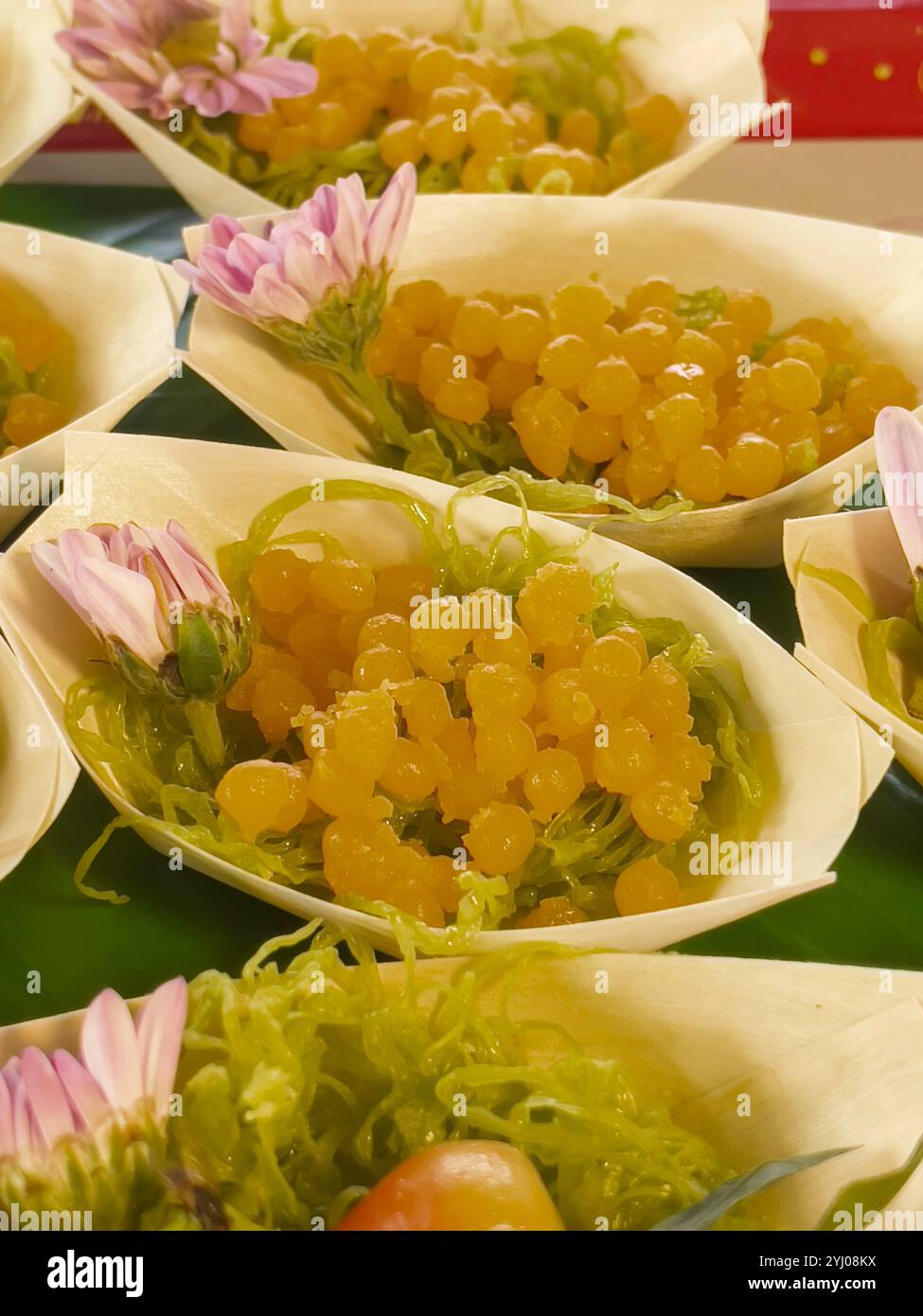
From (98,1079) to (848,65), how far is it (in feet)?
5.28

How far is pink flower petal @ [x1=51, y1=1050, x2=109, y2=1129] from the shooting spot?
23.9 inches

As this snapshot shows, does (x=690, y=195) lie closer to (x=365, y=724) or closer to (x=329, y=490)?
(x=329, y=490)

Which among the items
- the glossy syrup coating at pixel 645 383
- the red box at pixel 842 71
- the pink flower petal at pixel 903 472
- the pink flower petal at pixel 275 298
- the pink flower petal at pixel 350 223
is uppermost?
the red box at pixel 842 71

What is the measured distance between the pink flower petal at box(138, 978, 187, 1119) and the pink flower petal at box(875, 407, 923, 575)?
2.06 feet

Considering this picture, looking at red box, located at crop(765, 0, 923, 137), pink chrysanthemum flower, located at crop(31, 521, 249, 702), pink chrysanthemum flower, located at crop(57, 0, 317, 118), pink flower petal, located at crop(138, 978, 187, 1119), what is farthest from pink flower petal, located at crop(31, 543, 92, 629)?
red box, located at crop(765, 0, 923, 137)

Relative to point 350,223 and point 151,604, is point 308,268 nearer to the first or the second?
point 350,223

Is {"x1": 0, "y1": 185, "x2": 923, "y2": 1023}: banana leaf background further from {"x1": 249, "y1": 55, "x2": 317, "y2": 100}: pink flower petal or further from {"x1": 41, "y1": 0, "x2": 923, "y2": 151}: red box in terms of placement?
{"x1": 41, "y1": 0, "x2": 923, "y2": 151}: red box

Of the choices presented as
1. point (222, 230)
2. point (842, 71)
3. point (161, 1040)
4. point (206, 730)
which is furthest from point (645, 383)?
point (842, 71)

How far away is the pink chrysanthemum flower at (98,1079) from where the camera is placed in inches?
23.6

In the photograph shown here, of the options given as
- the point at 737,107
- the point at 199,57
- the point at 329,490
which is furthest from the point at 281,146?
the point at 329,490

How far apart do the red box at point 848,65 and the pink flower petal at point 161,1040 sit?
151cm
